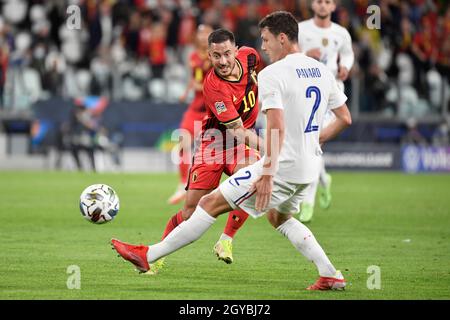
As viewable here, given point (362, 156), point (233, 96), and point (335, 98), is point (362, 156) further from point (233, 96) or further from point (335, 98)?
point (335, 98)

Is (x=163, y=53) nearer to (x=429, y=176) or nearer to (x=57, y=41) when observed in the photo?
(x=57, y=41)

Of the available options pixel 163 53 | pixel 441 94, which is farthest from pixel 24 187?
pixel 441 94

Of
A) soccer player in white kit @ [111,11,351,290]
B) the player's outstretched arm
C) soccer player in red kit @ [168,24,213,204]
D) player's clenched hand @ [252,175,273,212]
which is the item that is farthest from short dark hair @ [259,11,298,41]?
soccer player in red kit @ [168,24,213,204]

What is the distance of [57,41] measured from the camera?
971 inches

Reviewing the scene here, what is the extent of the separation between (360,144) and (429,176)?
82.6 inches

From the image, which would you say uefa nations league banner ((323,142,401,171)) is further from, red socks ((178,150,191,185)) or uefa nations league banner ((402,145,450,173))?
red socks ((178,150,191,185))

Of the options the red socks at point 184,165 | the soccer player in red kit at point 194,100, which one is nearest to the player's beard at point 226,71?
the soccer player in red kit at point 194,100

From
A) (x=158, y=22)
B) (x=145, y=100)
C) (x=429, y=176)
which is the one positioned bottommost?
(x=429, y=176)

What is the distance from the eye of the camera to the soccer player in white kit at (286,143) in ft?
24.2

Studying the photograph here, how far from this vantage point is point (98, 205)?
9.47 meters

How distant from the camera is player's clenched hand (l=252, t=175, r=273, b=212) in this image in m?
7.38

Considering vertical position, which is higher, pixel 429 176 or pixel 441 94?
pixel 441 94

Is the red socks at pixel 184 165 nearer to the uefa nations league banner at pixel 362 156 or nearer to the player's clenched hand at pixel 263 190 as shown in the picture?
the player's clenched hand at pixel 263 190

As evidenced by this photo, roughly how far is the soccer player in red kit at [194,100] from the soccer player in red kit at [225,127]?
17.1 ft
